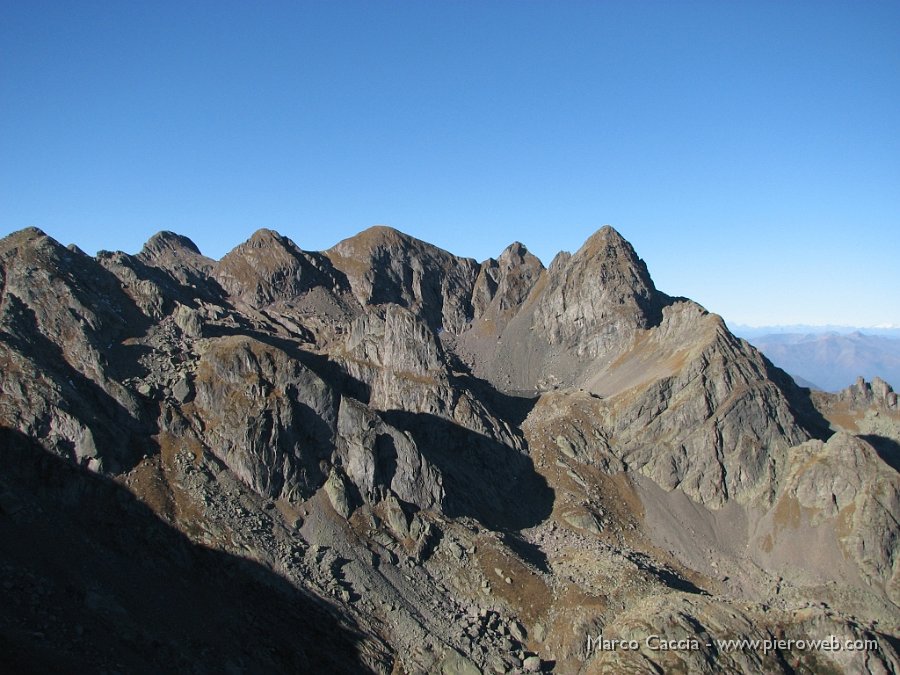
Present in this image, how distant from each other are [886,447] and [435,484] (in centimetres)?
10182

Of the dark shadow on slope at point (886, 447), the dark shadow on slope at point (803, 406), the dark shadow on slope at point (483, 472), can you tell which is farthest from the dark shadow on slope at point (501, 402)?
the dark shadow on slope at point (886, 447)

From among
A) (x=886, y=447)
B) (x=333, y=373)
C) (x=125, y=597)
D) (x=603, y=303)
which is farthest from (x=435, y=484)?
(x=603, y=303)

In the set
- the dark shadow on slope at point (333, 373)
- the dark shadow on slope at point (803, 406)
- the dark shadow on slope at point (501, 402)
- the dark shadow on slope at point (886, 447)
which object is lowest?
the dark shadow on slope at point (886, 447)

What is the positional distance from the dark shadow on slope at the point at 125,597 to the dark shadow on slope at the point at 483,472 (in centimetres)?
3522

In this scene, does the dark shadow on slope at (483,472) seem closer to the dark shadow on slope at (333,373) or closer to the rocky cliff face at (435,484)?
the rocky cliff face at (435,484)

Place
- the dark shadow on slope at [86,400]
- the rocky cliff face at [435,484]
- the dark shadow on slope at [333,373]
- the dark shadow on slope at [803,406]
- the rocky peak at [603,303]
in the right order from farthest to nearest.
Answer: the rocky peak at [603,303]
the dark shadow on slope at [803,406]
the dark shadow on slope at [333,373]
the dark shadow on slope at [86,400]
the rocky cliff face at [435,484]

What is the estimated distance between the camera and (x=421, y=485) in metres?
99.7

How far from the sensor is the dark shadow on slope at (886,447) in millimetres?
133312

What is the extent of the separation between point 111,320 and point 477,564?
2666 inches

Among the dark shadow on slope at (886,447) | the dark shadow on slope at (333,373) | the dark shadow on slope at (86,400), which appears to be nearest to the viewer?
the dark shadow on slope at (86,400)

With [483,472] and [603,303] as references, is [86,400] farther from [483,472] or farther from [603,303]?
[603,303]

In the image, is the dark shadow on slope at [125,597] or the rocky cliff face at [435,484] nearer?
the dark shadow on slope at [125,597]

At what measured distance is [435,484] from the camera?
100312 millimetres

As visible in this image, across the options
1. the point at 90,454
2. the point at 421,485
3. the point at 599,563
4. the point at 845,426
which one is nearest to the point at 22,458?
the point at 90,454
